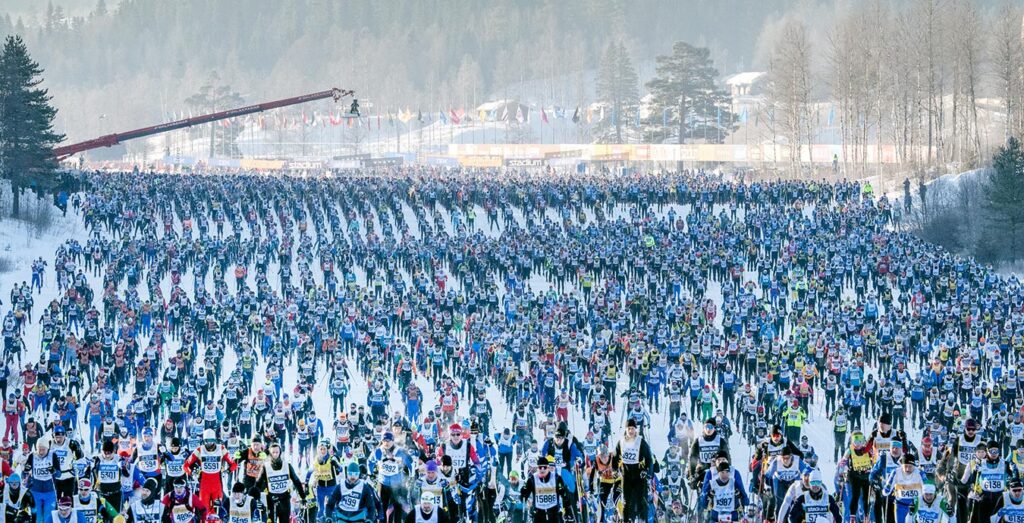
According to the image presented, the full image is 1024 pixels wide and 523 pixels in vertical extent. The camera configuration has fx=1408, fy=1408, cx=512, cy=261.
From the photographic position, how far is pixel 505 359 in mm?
33125

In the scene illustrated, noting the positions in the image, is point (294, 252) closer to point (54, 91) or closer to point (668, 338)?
point (668, 338)

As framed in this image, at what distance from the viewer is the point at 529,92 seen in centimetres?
17950

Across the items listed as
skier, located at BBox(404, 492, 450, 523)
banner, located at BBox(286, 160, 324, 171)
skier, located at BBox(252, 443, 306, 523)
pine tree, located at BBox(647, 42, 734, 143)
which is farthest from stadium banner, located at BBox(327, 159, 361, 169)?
skier, located at BBox(404, 492, 450, 523)

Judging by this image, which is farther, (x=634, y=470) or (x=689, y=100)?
(x=689, y=100)

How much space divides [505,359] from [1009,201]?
28305 mm

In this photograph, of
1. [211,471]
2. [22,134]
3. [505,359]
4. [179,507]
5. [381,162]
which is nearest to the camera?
[179,507]

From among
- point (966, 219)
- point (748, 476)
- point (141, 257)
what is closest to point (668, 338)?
point (748, 476)

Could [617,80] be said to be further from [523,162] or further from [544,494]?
[544,494]

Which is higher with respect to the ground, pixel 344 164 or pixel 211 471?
pixel 344 164

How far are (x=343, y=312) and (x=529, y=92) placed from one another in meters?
145

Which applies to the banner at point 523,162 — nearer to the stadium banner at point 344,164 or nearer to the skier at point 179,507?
the stadium banner at point 344,164

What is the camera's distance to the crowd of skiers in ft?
61.7

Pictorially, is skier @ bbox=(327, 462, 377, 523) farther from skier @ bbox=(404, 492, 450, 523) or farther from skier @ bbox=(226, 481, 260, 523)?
skier @ bbox=(226, 481, 260, 523)

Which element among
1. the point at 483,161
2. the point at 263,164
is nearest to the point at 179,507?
the point at 483,161
